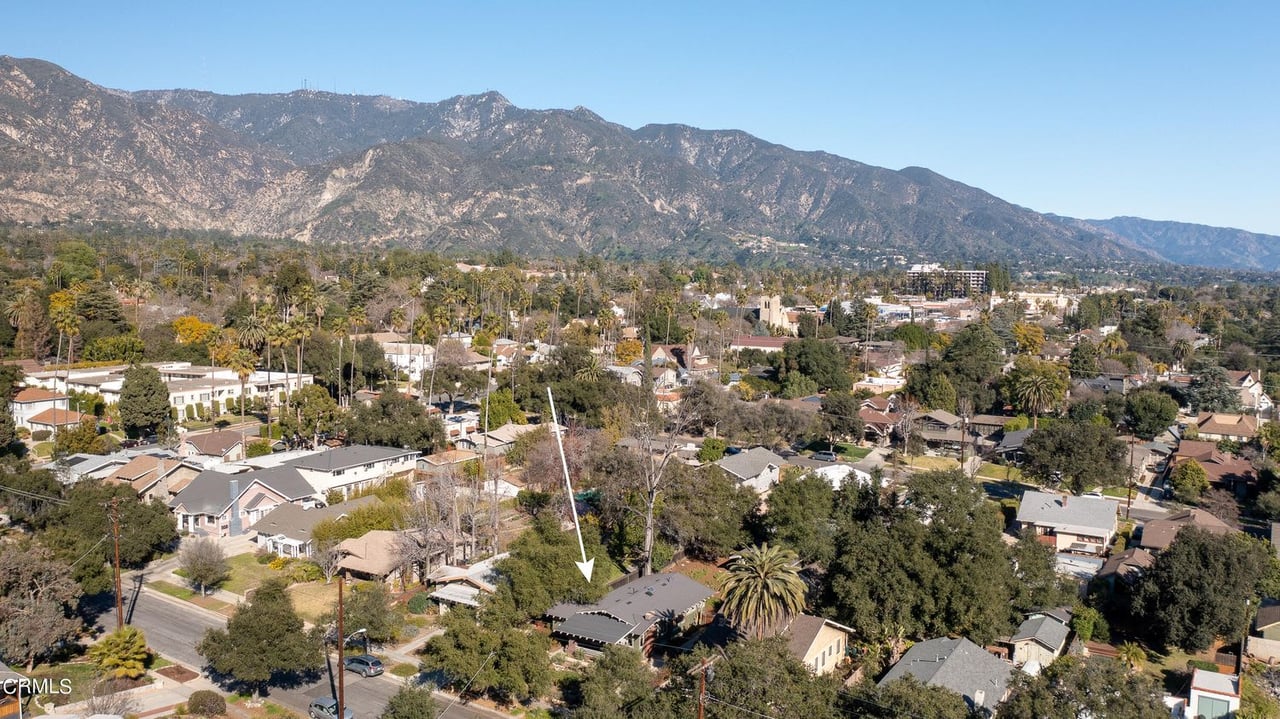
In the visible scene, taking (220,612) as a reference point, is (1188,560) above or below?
above

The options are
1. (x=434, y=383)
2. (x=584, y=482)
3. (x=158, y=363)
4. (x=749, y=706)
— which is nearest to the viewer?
(x=749, y=706)

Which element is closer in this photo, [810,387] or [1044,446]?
[1044,446]

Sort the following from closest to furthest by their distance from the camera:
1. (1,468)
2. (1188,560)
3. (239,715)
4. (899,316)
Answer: (239,715), (1188,560), (1,468), (899,316)

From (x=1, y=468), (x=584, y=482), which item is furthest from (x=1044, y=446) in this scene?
(x=1, y=468)

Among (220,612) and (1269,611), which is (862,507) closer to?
(1269,611)

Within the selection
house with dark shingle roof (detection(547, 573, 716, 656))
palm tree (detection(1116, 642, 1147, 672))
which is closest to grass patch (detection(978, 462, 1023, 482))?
palm tree (detection(1116, 642, 1147, 672))

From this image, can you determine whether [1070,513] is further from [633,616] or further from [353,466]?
[353,466]

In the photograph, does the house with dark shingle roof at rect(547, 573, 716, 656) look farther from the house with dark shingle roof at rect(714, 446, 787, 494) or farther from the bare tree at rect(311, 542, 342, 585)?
the house with dark shingle roof at rect(714, 446, 787, 494)
